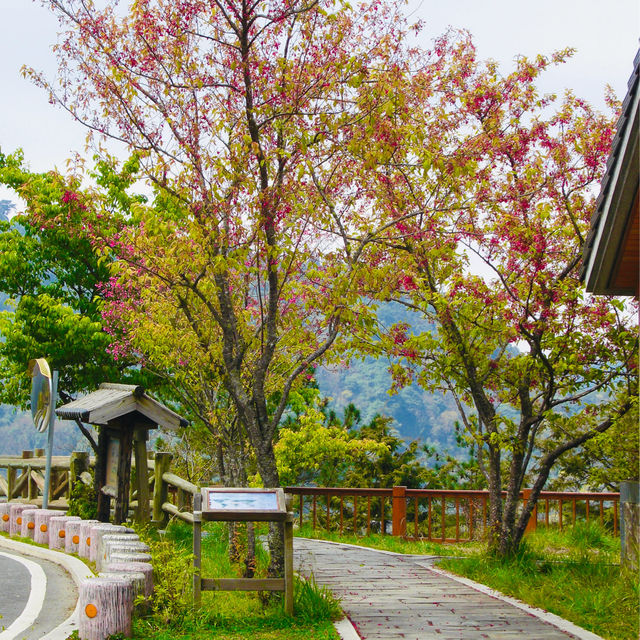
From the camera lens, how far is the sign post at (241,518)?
25.0 ft

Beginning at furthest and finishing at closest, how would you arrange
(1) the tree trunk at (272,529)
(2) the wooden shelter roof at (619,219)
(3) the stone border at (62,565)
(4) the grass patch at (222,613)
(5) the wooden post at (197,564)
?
1. (1) the tree trunk at (272,529)
2. (5) the wooden post at (197,564)
3. (4) the grass patch at (222,613)
4. (3) the stone border at (62,565)
5. (2) the wooden shelter roof at (619,219)

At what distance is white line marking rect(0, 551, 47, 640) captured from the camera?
7047 mm

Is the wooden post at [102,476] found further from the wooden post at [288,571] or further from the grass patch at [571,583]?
the wooden post at [288,571]

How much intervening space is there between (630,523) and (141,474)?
760 cm

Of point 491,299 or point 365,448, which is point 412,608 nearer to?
point 491,299

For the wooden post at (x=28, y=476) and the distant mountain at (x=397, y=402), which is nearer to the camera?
the wooden post at (x=28, y=476)

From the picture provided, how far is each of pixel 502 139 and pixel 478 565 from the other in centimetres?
602

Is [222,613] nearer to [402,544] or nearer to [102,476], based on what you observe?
[102,476]

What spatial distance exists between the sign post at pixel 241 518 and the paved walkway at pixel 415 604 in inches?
34.4

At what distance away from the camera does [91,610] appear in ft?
21.6

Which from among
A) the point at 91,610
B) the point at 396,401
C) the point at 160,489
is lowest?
the point at 91,610

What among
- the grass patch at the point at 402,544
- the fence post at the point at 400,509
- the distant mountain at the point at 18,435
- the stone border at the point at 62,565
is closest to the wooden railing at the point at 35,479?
the stone border at the point at 62,565

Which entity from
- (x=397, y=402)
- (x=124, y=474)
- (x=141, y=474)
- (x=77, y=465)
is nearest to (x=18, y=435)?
(x=397, y=402)

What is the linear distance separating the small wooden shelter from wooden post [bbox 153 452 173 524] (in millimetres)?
840
